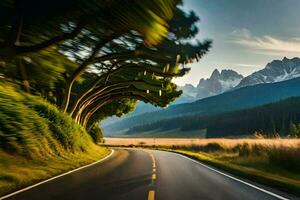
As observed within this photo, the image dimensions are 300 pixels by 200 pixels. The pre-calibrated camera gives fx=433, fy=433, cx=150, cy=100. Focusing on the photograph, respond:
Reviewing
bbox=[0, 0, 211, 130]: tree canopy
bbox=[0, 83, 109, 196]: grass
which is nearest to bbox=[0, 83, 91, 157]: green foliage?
bbox=[0, 83, 109, 196]: grass

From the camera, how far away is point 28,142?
18.3 m

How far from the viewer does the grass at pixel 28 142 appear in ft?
47.2

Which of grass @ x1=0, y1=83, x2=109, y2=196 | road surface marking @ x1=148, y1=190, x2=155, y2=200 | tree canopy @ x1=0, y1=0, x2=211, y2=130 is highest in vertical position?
tree canopy @ x1=0, y1=0, x2=211, y2=130

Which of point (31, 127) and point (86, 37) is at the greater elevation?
point (86, 37)

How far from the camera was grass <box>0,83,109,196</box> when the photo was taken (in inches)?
566

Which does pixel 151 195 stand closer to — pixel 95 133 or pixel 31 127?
pixel 31 127

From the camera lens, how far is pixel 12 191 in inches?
436

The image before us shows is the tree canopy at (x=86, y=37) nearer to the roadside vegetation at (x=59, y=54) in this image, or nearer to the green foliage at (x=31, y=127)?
the roadside vegetation at (x=59, y=54)

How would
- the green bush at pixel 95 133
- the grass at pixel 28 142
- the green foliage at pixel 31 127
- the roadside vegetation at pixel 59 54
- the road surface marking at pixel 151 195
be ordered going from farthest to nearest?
the green bush at pixel 95 133 < the green foliage at pixel 31 127 < the grass at pixel 28 142 < the road surface marking at pixel 151 195 < the roadside vegetation at pixel 59 54

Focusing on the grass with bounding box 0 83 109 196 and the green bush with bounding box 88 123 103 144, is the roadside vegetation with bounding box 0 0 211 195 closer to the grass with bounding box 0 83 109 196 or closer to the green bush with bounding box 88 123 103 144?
the grass with bounding box 0 83 109 196

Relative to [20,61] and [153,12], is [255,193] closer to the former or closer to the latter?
[153,12]

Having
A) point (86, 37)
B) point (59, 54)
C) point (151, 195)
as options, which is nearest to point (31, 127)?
point (59, 54)

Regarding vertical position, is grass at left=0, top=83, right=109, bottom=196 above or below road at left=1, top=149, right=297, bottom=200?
above

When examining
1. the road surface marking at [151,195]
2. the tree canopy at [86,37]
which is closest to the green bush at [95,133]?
the tree canopy at [86,37]
